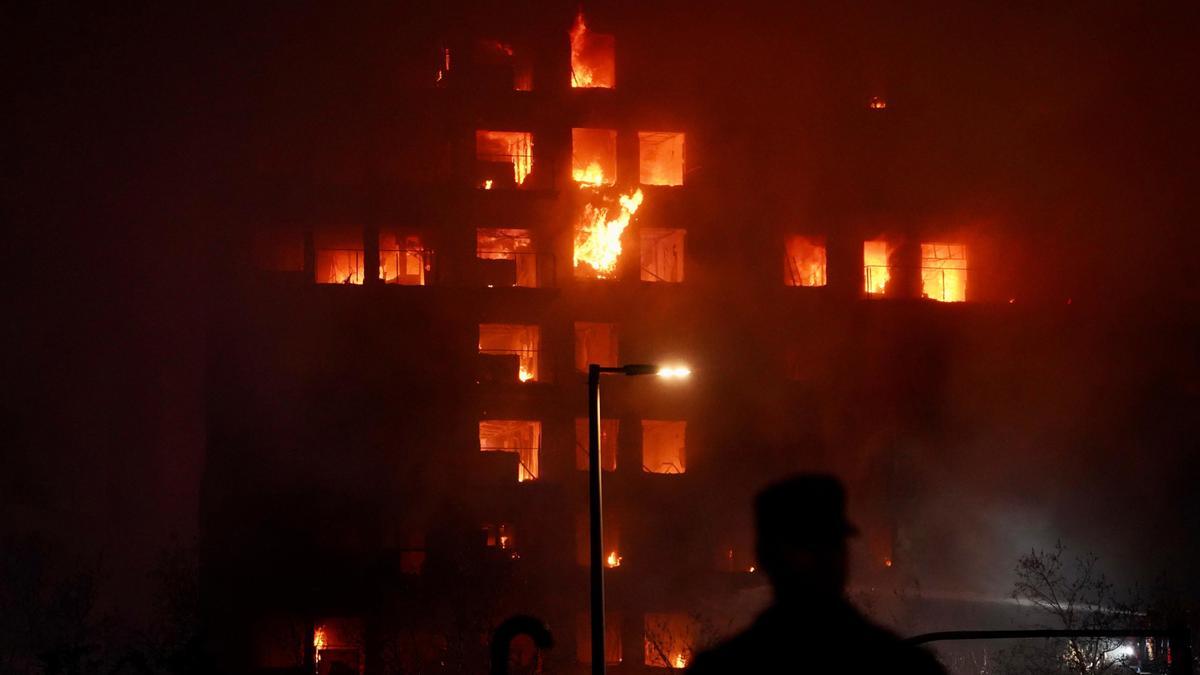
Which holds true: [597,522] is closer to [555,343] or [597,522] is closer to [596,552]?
[596,552]

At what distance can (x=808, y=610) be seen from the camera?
3096 millimetres

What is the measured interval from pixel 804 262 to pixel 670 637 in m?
14.2

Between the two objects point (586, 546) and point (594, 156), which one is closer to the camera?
point (586, 546)

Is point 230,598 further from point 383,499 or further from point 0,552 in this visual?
point 0,552

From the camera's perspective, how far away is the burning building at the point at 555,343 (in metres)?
35.0

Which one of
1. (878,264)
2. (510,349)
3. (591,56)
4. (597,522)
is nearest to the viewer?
(597,522)

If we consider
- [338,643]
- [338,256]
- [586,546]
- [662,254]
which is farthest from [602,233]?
[338,643]

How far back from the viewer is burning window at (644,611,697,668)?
1372 inches

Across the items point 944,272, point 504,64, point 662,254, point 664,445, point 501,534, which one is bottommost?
point 501,534

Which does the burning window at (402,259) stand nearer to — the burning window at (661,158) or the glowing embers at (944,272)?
the burning window at (661,158)

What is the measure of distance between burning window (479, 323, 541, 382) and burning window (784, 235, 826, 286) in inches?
372

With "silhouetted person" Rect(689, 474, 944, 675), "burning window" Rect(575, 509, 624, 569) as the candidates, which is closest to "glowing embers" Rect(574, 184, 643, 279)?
"burning window" Rect(575, 509, 624, 569)

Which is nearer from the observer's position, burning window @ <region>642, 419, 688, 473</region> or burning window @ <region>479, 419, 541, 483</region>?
burning window @ <region>479, 419, 541, 483</region>

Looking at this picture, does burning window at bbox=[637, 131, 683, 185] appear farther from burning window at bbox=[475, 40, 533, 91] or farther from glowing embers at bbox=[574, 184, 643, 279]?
burning window at bbox=[475, 40, 533, 91]
